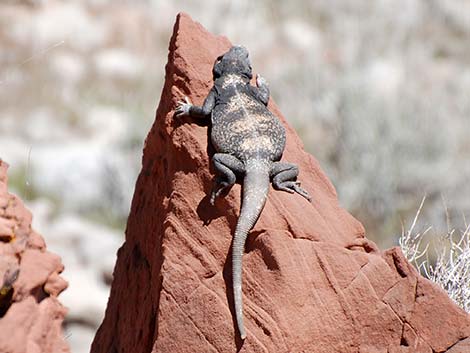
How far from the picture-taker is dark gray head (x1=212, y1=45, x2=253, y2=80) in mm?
5172

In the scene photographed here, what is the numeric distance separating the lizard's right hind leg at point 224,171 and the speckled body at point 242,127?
7 cm

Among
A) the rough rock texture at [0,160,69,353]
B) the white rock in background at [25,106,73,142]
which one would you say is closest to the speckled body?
the rough rock texture at [0,160,69,353]

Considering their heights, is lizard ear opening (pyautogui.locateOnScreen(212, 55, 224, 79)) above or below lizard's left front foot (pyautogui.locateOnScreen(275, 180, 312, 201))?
above

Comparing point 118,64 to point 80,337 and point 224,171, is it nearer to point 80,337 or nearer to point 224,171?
point 80,337

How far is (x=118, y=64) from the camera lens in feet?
58.5

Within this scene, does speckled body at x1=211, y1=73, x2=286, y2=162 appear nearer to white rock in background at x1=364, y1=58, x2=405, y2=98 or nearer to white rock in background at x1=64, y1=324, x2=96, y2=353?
white rock in background at x1=64, y1=324, x2=96, y2=353

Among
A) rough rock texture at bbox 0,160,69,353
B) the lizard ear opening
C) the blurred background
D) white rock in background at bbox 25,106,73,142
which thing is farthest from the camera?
white rock in background at bbox 25,106,73,142

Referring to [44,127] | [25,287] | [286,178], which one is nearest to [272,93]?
[44,127]

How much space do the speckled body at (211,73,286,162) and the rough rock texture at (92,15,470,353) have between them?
0.11m

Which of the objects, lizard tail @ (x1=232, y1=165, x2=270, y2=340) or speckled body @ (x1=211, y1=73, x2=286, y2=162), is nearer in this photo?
lizard tail @ (x1=232, y1=165, x2=270, y2=340)

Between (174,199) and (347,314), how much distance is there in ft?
3.57

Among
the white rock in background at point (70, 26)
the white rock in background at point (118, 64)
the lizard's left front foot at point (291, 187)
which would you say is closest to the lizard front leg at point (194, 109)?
the lizard's left front foot at point (291, 187)

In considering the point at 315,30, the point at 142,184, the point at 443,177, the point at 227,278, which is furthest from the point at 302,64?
the point at 227,278

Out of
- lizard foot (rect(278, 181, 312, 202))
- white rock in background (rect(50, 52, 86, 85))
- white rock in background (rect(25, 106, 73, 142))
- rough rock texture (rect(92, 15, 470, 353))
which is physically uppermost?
white rock in background (rect(50, 52, 86, 85))
